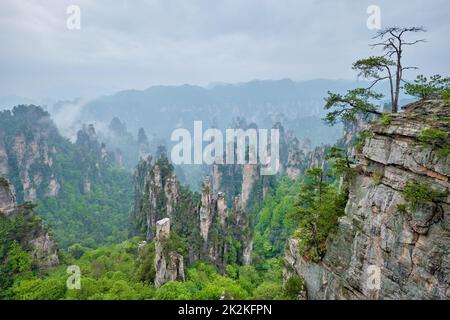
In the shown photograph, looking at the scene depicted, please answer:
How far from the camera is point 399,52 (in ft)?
47.7

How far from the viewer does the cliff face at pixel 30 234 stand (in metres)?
30.2

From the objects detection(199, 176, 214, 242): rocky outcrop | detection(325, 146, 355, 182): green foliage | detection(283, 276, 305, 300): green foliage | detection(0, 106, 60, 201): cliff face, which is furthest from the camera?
detection(0, 106, 60, 201): cliff face

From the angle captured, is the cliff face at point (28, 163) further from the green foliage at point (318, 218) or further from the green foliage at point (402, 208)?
the green foliage at point (402, 208)

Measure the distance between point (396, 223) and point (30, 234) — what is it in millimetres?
32715

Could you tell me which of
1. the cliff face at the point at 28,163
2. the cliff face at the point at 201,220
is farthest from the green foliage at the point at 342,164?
the cliff face at the point at 28,163

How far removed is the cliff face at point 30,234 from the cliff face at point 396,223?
26.9 m

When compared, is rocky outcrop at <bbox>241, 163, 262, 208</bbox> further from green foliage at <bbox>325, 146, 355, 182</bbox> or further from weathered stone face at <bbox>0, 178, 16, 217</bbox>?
green foliage at <bbox>325, 146, 355, 182</bbox>

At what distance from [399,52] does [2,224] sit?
35531 mm

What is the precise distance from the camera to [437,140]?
11148 mm

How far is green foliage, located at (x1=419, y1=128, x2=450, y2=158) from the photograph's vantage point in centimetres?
1058

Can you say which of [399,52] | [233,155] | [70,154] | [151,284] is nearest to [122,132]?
[70,154]

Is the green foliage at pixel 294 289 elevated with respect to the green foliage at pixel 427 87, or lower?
lower

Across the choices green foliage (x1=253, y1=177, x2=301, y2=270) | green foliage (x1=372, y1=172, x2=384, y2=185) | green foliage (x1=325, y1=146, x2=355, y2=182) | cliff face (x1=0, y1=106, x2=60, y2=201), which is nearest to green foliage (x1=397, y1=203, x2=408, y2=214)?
green foliage (x1=372, y1=172, x2=384, y2=185)

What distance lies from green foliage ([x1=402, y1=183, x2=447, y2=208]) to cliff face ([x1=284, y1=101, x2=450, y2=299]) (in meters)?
0.03
